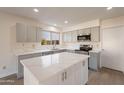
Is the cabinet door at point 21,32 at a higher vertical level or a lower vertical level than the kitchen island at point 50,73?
higher

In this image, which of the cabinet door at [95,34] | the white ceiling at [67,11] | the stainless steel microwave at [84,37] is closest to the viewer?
the white ceiling at [67,11]

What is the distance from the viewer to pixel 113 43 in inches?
151

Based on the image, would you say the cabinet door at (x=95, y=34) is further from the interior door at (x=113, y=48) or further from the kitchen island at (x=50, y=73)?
the kitchen island at (x=50, y=73)

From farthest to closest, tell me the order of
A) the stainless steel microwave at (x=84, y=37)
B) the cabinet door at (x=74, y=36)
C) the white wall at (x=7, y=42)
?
1. the cabinet door at (x=74, y=36)
2. the stainless steel microwave at (x=84, y=37)
3. the white wall at (x=7, y=42)

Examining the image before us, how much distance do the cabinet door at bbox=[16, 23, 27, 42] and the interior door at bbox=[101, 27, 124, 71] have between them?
3.68 m

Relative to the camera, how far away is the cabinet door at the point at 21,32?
3.23 meters

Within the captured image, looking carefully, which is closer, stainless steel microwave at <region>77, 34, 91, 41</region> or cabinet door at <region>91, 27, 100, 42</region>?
cabinet door at <region>91, 27, 100, 42</region>

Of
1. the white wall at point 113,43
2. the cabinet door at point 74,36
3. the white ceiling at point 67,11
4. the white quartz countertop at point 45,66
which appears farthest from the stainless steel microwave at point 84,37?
the white quartz countertop at point 45,66

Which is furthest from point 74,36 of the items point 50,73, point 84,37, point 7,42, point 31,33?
point 50,73

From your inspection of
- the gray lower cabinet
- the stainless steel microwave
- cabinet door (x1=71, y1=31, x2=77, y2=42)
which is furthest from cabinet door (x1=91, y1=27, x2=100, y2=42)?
cabinet door (x1=71, y1=31, x2=77, y2=42)

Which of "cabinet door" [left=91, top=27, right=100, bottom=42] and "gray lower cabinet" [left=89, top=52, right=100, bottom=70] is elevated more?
"cabinet door" [left=91, top=27, right=100, bottom=42]

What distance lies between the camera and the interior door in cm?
361

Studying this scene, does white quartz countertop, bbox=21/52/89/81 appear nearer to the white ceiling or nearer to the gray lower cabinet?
the white ceiling
